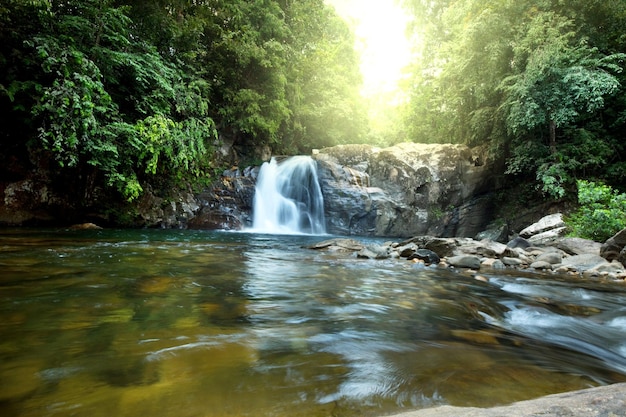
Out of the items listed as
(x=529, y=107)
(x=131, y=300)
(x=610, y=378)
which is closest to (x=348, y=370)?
(x=610, y=378)

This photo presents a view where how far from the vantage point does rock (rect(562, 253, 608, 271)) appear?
17.4ft

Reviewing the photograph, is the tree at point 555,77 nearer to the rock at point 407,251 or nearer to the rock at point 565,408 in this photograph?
the rock at point 407,251

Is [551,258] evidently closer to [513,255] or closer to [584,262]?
[584,262]

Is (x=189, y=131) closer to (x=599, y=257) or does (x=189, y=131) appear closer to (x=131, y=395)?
(x=131, y=395)

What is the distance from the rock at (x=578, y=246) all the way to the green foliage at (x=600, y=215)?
768 mm

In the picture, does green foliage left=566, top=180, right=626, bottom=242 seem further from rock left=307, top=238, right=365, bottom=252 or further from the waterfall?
the waterfall

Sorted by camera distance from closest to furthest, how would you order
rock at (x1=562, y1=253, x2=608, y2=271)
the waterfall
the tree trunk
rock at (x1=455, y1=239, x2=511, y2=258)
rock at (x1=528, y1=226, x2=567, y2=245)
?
rock at (x1=562, y1=253, x2=608, y2=271)
rock at (x1=455, y1=239, x2=511, y2=258)
rock at (x1=528, y1=226, x2=567, y2=245)
the tree trunk
the waterfall

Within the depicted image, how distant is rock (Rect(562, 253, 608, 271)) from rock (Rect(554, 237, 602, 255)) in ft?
2.71

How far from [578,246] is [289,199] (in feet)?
30.4

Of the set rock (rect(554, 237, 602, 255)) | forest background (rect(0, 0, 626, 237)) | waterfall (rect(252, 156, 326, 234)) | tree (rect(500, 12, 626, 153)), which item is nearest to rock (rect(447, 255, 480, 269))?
rock (rect(554, 237, 602, 255))

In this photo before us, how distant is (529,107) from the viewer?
985 cm

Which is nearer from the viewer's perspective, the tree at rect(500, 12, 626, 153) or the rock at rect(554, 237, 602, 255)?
the rock at rect(554, 237, 602, 255)

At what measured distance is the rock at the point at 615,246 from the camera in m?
5.33

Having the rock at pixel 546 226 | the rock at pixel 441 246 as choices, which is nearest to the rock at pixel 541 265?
the rock at pixel 441 246
